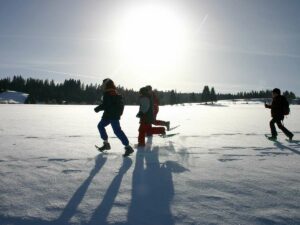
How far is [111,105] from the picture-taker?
700 cm

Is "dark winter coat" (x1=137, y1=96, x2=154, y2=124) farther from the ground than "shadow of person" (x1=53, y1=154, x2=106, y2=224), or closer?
farther from the ground

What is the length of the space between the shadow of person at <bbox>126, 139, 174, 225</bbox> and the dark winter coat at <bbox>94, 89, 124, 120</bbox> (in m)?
1.50

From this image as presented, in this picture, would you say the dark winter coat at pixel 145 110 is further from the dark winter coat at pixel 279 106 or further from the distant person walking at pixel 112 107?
the dark winter coat at pixel 279 106

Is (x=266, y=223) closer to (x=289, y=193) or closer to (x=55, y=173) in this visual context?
(x=289, y=193)

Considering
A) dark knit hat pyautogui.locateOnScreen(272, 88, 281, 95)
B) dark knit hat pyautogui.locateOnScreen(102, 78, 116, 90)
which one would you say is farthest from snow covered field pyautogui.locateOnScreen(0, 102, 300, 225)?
dark knit hat pyautogui.locateOnScreen(272, 88, 281, 95)

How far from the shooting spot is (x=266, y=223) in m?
2.87

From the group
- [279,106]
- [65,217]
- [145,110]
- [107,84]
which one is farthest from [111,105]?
[279,106]

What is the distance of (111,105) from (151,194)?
361cm

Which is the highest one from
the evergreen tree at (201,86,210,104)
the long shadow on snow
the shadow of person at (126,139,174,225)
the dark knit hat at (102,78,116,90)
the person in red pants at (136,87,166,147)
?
the evergreen tree at (201,86,210,104)

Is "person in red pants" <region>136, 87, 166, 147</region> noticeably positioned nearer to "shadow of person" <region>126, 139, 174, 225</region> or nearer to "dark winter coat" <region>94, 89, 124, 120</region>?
"dark winter coat" <region>94, 89, 124, 120</region>

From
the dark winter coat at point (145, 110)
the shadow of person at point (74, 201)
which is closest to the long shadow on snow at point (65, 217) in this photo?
the shadow of person at point (74, 201)

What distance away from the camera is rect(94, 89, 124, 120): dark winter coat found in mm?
6977

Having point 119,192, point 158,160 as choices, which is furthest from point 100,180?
point 158,160

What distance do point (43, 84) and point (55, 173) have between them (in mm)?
148856
